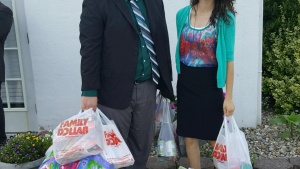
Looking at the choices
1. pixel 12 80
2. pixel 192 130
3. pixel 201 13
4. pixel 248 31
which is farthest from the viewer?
pixel 12 80

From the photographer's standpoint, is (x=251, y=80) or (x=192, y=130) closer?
(x=192, y=130)

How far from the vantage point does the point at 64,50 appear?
175 inches

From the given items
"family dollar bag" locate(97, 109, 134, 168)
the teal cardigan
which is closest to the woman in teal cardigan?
the teal cardigan

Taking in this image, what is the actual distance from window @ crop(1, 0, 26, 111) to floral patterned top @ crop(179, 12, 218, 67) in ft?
Answer: 7.79

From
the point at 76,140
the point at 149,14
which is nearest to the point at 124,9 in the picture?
the point at 149,14

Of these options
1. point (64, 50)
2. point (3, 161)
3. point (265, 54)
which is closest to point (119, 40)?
point (3, 161)

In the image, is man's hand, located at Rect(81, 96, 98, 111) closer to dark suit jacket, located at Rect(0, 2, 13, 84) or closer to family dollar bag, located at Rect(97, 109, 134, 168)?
family dollar bag, located at Rect(97, 109, 134, 168)

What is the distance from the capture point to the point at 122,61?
102 inches

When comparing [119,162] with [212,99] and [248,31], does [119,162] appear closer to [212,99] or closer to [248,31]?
[212,99]

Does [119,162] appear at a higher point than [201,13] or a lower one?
lower

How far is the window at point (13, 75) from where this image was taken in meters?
4.54

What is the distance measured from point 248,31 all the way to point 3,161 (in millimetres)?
2828

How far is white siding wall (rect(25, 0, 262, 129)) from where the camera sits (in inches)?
170

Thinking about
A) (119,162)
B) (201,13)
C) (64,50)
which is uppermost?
(201,13)
